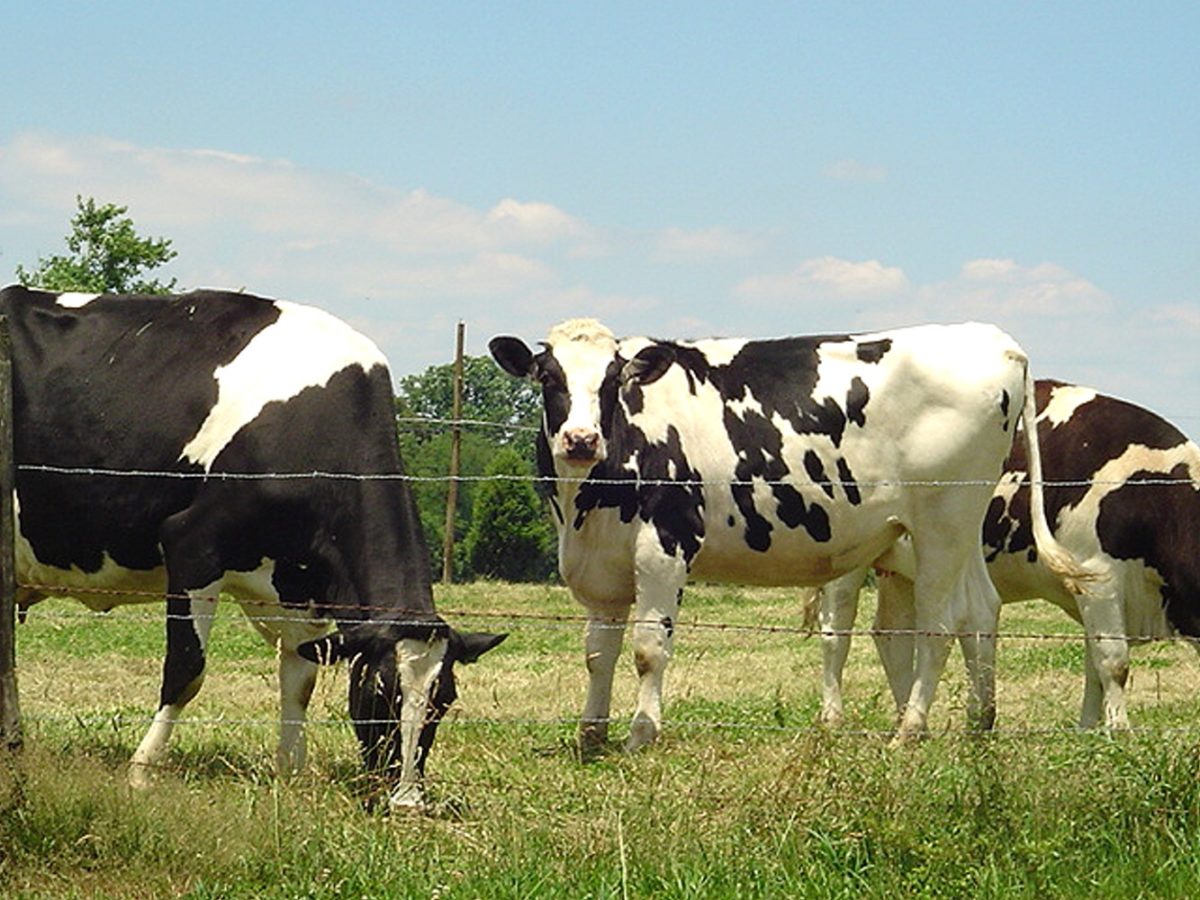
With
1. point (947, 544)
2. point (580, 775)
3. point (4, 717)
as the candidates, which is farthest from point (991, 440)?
point (4, 717)

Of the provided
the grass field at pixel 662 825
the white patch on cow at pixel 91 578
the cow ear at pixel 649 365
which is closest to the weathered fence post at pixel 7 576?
the grass field at pixel 662 825

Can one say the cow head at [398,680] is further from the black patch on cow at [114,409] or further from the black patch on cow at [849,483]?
the black patch on cow at [849,483]

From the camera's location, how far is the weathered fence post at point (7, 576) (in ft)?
22.5

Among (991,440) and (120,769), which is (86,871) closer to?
(120,769)

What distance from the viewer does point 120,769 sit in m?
7.74

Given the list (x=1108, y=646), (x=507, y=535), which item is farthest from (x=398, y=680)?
(x=507, y=535)

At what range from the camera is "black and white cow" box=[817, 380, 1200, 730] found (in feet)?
38.3

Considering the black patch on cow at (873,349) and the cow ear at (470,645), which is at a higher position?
the black patch on cow at (873,349)

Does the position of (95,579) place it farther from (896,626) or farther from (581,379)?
(896,626)

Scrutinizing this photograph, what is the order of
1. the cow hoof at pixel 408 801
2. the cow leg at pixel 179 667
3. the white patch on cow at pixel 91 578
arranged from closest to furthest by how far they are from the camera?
the cow hoof at pixel 408 801 < the cow leg at pixel 179 667 < the white patch on cow at pixel 91 578

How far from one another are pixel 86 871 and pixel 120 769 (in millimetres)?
1233

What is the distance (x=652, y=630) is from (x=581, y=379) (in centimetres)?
163

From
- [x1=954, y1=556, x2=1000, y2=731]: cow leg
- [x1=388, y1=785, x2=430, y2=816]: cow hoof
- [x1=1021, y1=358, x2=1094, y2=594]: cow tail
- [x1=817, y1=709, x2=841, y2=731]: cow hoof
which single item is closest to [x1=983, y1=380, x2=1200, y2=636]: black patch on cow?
[x1=1021, y1=358, x2=1094, y2=594]: cow tail

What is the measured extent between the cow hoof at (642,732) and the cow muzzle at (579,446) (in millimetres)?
1618
